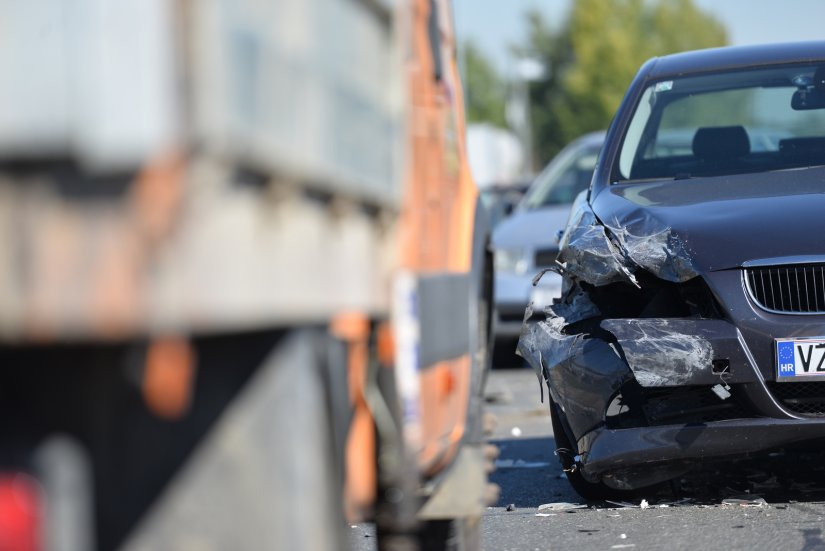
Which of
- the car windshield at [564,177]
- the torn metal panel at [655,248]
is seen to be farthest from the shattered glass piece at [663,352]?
the car windshield at [564,177]

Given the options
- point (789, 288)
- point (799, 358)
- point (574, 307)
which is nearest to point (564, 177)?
point (574, 307)

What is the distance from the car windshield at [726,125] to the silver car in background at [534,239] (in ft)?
17.1

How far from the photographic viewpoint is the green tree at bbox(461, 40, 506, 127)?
111 m

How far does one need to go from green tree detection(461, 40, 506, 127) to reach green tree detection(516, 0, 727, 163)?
4786mm

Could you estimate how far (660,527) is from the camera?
5.96m

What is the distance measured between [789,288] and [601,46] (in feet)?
239

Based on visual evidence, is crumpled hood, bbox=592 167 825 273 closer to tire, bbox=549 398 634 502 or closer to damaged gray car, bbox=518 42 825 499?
damaged gray car, bbox=518 42 825 499

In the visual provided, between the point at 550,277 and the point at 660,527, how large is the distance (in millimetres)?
7131

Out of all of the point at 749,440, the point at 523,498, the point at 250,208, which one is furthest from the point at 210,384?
the point at 523,498

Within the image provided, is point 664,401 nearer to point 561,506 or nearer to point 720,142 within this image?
point 561,506

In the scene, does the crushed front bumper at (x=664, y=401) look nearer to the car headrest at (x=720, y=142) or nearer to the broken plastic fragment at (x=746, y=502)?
the broken plastic fragment at (x=746, y=502)

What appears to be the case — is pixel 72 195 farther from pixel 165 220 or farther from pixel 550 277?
pixel 550 277

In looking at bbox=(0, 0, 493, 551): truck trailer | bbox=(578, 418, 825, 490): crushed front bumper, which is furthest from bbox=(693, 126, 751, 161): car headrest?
bbox=(0, 0, 493, 551): truck trailer

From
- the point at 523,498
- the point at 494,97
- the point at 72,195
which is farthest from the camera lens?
the point at 494,97
